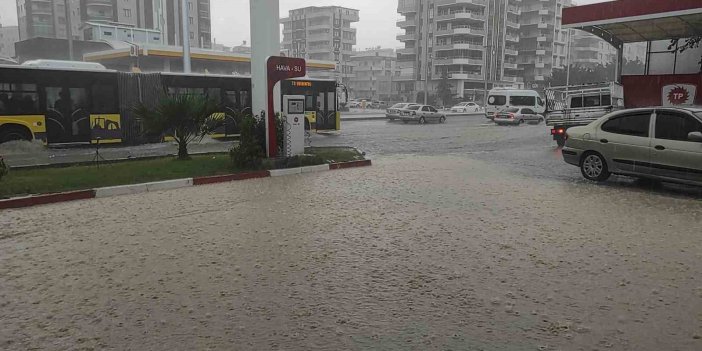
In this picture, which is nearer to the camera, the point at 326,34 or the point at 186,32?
the point at 186,32

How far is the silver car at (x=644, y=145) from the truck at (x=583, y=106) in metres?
8.37

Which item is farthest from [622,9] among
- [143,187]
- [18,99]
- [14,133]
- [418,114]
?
[14,133]

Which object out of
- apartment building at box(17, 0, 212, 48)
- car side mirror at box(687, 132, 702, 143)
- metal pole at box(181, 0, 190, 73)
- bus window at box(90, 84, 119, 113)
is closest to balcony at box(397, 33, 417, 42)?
apartment building at box(17, 0, 212, 48)

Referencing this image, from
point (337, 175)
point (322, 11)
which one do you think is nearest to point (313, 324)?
point (337, 175)

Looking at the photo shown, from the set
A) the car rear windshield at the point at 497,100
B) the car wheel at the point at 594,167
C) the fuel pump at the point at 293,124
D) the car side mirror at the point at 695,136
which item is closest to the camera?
the car side mirror at the point at 695,136

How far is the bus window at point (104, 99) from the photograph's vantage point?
1859 cm

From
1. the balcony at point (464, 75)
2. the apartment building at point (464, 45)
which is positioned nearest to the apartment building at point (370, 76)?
the apartment building at point (464, 45)

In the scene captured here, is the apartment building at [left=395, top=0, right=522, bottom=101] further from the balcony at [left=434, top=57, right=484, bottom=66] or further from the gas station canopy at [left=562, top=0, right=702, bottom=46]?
the gas station canopy at [left=562, top=0, right=702, bottom=46]

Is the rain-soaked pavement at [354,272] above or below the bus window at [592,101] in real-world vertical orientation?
below

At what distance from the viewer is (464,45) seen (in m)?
90.3

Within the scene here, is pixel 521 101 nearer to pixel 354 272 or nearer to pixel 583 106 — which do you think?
pixel 583 106

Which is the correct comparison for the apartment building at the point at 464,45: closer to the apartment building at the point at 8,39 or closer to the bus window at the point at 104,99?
the bus window at the point at 104,99

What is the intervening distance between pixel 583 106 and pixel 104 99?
729 inches

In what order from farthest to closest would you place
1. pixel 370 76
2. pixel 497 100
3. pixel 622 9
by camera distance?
pixel 370 76
pixel 497 100
pixel 622 9
